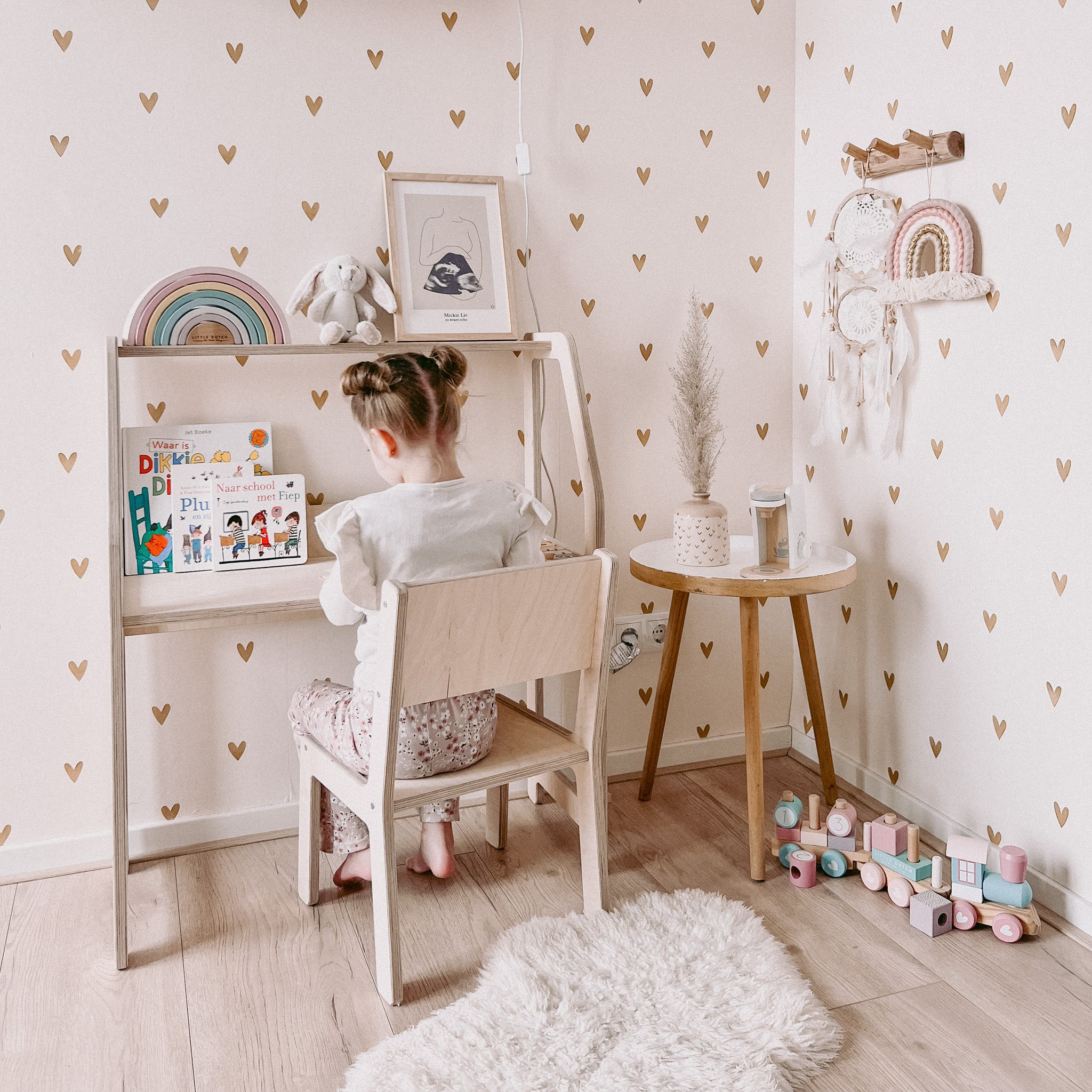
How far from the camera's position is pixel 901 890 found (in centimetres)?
190

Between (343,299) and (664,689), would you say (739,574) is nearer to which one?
(664,689)

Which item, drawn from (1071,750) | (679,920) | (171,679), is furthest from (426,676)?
(1071,750)

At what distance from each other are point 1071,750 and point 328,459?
1528 mm

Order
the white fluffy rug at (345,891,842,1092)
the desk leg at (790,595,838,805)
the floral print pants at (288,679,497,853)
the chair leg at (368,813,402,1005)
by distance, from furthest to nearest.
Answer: the desk leg at (790,595,838,805)
the floral print pants at (288,679,497,853)
the chair leg at (368,813,402,1005)
the white fluffy rug at (345,891,842,1092)

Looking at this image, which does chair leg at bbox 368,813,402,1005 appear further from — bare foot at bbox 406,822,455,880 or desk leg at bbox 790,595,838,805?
desk leg at bbox 790,595,838,805

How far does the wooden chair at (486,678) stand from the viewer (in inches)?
60.1

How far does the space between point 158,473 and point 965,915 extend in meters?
1.71

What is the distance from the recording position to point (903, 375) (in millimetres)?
2145

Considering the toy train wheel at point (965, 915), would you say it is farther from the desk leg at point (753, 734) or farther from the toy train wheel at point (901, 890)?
the desk leg at point (753, 734)

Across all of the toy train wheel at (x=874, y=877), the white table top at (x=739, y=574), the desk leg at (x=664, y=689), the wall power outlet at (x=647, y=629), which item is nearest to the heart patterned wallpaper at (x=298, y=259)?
the wall power outlet at (x=647, y=629)

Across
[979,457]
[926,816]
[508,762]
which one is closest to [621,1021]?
[508,762]

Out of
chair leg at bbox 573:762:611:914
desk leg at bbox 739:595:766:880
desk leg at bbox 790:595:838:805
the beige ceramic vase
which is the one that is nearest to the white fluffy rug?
chair leg at bbox 573:762:611:914

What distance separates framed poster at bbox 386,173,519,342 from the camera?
2115mm

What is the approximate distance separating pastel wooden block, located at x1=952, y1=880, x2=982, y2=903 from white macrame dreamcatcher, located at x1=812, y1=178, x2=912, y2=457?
35.1 inches
